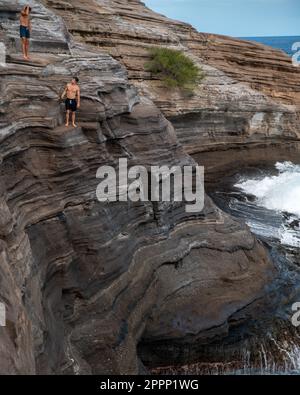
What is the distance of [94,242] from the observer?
35.0 ft

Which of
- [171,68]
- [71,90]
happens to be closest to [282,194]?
[171,68]

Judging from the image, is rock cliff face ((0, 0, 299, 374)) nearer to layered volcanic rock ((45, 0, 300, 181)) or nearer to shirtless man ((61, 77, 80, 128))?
shirtless man ((61, 77, 80, 128))

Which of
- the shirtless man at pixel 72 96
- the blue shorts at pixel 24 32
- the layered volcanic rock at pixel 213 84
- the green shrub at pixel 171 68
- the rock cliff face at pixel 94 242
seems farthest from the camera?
the green shrub at pixel 171 68

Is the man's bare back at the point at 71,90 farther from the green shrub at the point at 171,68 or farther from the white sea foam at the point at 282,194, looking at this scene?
the green shrub at the point at 171,68

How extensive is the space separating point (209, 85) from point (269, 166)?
17.8 feet

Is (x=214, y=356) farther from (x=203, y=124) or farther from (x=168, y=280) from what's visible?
(x=203, y=124)

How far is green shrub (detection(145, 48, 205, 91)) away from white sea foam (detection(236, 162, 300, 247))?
5886 millimetres

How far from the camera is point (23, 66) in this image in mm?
10664

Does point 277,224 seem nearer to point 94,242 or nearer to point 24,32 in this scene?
point 94,242

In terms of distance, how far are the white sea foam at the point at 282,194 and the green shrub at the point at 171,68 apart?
5.89 metres

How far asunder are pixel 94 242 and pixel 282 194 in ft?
41.7

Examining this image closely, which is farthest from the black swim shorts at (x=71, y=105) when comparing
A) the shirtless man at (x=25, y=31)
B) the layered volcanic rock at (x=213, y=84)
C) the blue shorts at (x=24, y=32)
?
the layered volcanic rock at (x=213, y=84)

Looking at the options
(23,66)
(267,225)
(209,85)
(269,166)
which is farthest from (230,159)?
(23,66)

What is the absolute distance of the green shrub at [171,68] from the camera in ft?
76.0
